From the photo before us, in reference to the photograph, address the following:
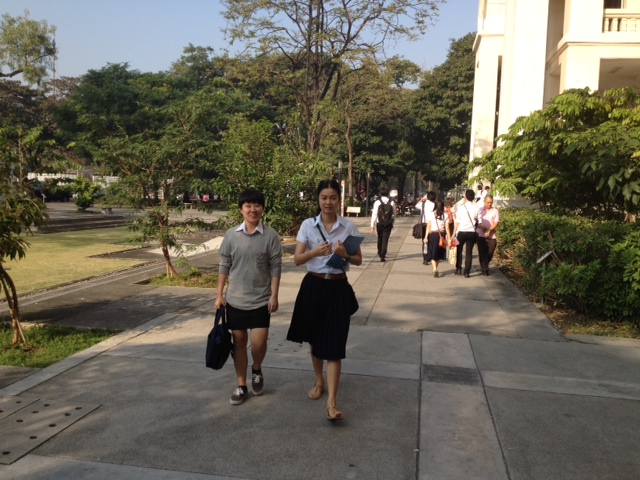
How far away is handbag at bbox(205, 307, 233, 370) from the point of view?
14.7 ft

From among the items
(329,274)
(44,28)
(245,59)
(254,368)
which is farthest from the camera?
(44,28)

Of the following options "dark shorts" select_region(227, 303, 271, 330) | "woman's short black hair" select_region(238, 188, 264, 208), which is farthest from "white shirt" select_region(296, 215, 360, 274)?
"dark shorts" select_region(227, 303, 271, 330)

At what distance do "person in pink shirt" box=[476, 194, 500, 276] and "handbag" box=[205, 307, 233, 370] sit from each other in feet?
26.1

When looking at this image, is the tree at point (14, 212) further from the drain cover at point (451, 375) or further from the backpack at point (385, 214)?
the backpack at point (385, 214)

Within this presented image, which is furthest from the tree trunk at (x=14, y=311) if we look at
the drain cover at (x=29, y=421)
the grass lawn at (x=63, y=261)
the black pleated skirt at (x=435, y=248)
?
the black pleated skirt at (x=435, y=248)

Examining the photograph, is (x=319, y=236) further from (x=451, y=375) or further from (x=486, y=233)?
(x=486, y=233)

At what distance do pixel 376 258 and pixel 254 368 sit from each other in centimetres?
961

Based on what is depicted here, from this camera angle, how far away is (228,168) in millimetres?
12656

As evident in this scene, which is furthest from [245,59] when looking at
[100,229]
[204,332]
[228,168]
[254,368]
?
[254,368]

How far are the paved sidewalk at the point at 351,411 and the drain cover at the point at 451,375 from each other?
3cm

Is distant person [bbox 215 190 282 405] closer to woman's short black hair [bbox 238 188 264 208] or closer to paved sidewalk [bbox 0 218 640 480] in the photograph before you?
woman's short black hair [bbox 238 188 264 208]

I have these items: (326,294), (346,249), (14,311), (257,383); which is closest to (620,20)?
(346,249)

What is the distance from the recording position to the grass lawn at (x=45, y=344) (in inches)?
221

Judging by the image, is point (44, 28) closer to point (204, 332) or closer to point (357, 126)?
point (357, 126)
